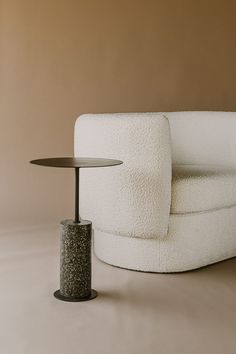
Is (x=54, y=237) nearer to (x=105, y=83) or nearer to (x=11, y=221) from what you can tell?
(x=11, y=221)

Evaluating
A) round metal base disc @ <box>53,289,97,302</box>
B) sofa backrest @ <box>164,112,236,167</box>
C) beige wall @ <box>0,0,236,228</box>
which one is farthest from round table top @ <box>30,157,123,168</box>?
beige wall @ <box>0,0,236,228</box>

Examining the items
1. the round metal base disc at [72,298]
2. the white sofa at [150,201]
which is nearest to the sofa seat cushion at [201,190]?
the white sofa at [150,201]

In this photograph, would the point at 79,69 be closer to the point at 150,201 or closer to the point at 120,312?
the point at 150,201

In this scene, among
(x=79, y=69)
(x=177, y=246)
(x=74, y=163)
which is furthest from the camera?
(x=79, y=69)

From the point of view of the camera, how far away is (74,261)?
217 cm

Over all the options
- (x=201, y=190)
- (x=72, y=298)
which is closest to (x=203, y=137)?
(x=201, y=190)

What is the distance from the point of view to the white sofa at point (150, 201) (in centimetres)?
236

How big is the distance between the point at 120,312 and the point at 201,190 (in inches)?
29.7

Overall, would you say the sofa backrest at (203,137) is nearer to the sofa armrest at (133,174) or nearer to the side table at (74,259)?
the sofa armrest at (133,174)

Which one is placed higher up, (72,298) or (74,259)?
(74,259)

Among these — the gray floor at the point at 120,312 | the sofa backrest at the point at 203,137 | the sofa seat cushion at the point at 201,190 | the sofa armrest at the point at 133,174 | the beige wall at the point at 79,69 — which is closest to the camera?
the gray floor at the point at 120,312

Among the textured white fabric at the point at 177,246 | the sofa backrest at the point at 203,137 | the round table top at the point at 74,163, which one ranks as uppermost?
the sofa backrest at the point at 203,137

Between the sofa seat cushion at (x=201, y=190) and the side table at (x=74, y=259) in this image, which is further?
the sofa seat cushion at (x=201, y=190)

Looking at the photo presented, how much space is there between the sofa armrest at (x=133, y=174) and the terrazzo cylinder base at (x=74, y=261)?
31cm
